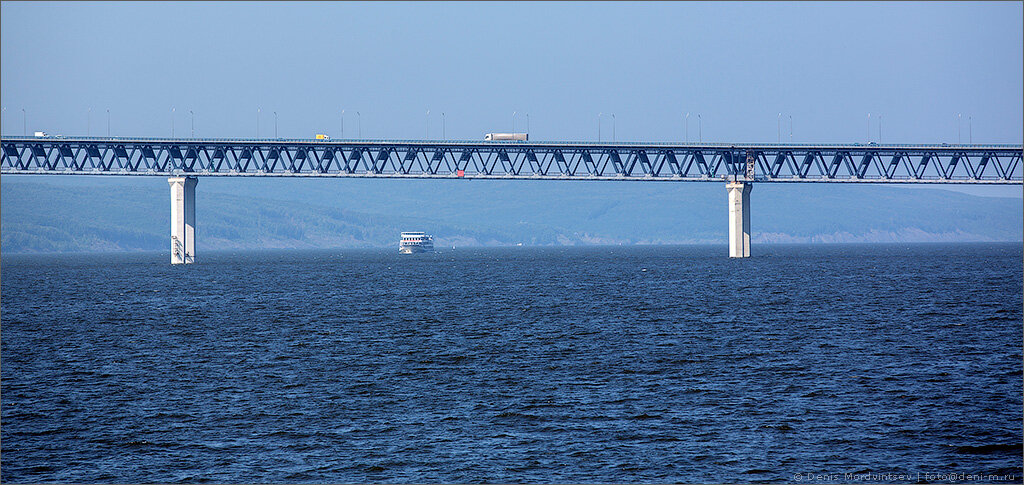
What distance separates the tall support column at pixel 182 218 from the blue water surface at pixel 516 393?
7620 centimetres

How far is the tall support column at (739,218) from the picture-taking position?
148m

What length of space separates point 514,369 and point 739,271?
249ft

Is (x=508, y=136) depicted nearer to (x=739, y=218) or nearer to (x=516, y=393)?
(x=739, y=218)

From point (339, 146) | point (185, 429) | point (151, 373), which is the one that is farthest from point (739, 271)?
point (185, 429)

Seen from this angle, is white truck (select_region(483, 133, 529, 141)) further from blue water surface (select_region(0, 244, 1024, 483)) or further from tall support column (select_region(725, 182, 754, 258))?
blue water surface (select_region(0, 244, 1024, 483))

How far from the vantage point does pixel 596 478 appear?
24016 mm

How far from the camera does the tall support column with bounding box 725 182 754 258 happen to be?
147500 millimetres

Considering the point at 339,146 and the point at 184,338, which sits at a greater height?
the point at 339,146

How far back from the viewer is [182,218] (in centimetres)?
13962

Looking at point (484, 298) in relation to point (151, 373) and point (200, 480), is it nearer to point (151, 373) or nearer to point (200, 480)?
point (151, 373)

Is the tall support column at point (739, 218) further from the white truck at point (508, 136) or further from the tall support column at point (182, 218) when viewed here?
the tall support column at point (182, 218)

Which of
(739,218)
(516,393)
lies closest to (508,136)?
(739,218)

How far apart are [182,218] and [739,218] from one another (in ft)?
233

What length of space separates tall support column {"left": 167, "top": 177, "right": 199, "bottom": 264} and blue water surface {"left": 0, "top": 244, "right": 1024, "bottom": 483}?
7620 cm
